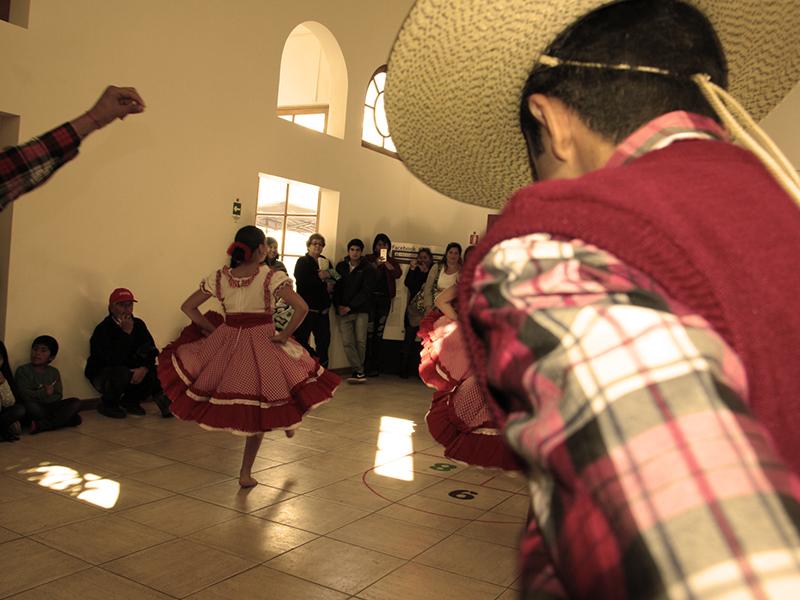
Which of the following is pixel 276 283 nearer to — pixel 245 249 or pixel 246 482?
pixel 245 249

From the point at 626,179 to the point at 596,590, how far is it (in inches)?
10.8

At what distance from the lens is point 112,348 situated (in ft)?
18.6

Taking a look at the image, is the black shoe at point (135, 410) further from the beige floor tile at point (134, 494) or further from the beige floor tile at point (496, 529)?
the beige floor tile at point (496, 529)

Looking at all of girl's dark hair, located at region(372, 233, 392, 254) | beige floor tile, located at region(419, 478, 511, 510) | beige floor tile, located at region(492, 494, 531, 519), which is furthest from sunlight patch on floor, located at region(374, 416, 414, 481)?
girl's dark hair, located at region(372, 233, 392, 254)

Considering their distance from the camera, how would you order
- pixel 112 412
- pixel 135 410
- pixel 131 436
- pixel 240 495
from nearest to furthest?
pixel 240 495 → pixel 131 436 → pixel 112 412 → pixel 135 410

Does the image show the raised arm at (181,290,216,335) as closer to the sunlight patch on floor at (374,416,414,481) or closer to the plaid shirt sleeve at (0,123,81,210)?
the sunlight patch on floor at (374,416,414,481)

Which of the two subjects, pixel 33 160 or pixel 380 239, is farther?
pixel 380 239

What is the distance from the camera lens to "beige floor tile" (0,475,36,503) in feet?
12.1

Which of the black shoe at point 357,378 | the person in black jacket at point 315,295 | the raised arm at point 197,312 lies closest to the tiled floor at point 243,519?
the raised arm at point 197,312

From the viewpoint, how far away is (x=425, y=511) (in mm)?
3988

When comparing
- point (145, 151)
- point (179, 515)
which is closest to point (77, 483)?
point (179, 515)

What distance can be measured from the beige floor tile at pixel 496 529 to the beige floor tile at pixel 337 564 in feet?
1.96

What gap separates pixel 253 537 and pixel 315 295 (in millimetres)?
4601

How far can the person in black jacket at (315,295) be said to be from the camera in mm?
7840
